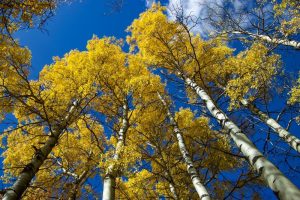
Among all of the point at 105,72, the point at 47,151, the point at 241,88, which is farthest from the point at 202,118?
the point at 47,151

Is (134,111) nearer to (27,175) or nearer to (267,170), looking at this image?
(27,175)

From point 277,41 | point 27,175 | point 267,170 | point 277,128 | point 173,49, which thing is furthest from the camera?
point 173,49

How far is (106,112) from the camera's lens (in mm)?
10750

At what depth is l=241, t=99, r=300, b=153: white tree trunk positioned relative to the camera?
7064 mm

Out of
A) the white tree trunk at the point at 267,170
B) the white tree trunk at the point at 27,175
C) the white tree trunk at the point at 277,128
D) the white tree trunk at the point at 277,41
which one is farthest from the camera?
the white tree trunk at the point at 277,41

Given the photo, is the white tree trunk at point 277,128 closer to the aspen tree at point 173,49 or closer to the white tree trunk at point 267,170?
the aspen tree at point 173,49

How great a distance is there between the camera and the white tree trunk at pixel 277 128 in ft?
23.2

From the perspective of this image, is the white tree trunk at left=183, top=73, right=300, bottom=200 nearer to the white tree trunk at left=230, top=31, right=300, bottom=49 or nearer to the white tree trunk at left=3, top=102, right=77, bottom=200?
the white tree trunk at left=3, top=102, right=77, bottom=200

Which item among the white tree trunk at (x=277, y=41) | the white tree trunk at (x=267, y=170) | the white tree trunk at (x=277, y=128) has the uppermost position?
the white tree trunk at (x=277, y=41)

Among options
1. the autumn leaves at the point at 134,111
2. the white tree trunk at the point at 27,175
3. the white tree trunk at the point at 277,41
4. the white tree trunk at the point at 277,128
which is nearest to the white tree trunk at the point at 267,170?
the autumn leaves at the point at 134,111

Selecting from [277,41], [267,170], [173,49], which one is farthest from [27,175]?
[277,41]

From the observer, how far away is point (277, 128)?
8078 mm

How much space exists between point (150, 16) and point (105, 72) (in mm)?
3597

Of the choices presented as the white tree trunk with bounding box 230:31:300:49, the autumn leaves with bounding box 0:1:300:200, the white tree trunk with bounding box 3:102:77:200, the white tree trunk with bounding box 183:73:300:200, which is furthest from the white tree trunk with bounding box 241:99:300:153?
the white tree trunk with bounding box 3:102:77:200
